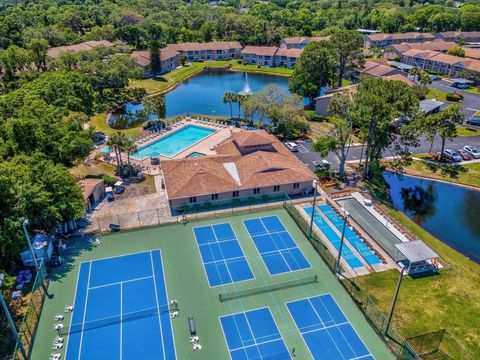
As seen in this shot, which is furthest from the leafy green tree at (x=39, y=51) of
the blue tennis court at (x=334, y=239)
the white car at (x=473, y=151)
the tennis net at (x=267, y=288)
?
the white car at (x=473, y=151)

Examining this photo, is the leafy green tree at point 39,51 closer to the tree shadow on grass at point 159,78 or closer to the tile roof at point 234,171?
the tree shadow on grass at point 159,78

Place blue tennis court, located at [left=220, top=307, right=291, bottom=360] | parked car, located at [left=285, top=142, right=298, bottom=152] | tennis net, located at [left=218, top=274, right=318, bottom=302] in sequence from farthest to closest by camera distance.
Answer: parked car, located at [left=285, top=142, right=298, bottom=152] → tennis net, located at [left=218, top=274, right=318, bottom=302] → blue tennis court, located at [left=220, top=307, right=291, bottom=360]

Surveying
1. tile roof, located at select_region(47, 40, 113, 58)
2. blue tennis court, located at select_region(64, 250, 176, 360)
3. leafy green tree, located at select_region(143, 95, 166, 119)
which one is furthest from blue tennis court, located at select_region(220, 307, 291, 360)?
tile roof, located at select_region(47, 40, 113, 58)

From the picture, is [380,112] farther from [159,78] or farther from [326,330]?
[159,78]

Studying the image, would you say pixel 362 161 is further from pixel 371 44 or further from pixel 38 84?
pixel 371 44

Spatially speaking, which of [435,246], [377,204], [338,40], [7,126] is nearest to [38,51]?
[7,126]

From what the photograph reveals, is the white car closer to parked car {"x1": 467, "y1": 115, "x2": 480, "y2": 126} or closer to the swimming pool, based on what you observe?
parked car {"x1": 467, "y1": 115, "x2": 480, "y2": 126}

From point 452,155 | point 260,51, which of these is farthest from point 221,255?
point 260,51
